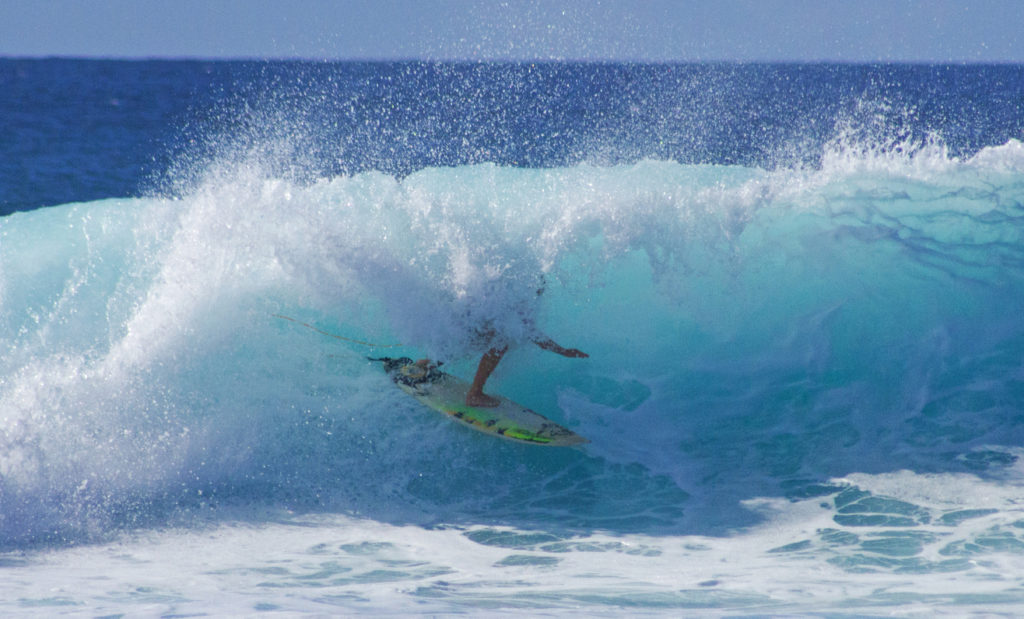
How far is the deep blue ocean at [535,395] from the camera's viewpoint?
18.6 feet

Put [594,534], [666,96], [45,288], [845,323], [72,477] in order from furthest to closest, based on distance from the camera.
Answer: [666,96]
[45,288]
[845,323]
[72,477]
[594,534]

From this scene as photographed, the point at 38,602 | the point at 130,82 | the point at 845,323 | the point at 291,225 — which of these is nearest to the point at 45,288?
the point at 291,225

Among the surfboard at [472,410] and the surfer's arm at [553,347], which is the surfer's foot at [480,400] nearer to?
the surfboard at [472,410]

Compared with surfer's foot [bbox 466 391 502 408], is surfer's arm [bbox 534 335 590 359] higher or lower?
higher

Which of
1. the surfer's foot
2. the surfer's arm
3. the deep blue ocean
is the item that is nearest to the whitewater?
the deep blue ocean

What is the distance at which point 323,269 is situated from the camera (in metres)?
8.45

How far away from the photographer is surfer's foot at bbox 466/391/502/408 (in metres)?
7.59

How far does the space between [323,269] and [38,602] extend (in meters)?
4.09

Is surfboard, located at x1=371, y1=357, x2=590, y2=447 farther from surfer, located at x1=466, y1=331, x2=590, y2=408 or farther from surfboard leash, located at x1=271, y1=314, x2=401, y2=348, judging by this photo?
surfboard leash, located at x1=271, y1=314, x2=401, y2=348

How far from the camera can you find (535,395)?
8.34 metres

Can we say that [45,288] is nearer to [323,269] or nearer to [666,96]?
[323,269]

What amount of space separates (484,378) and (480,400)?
22 centimetres

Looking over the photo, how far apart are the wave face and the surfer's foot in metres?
0.30

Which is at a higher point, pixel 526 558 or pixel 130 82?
pixel 130 82
